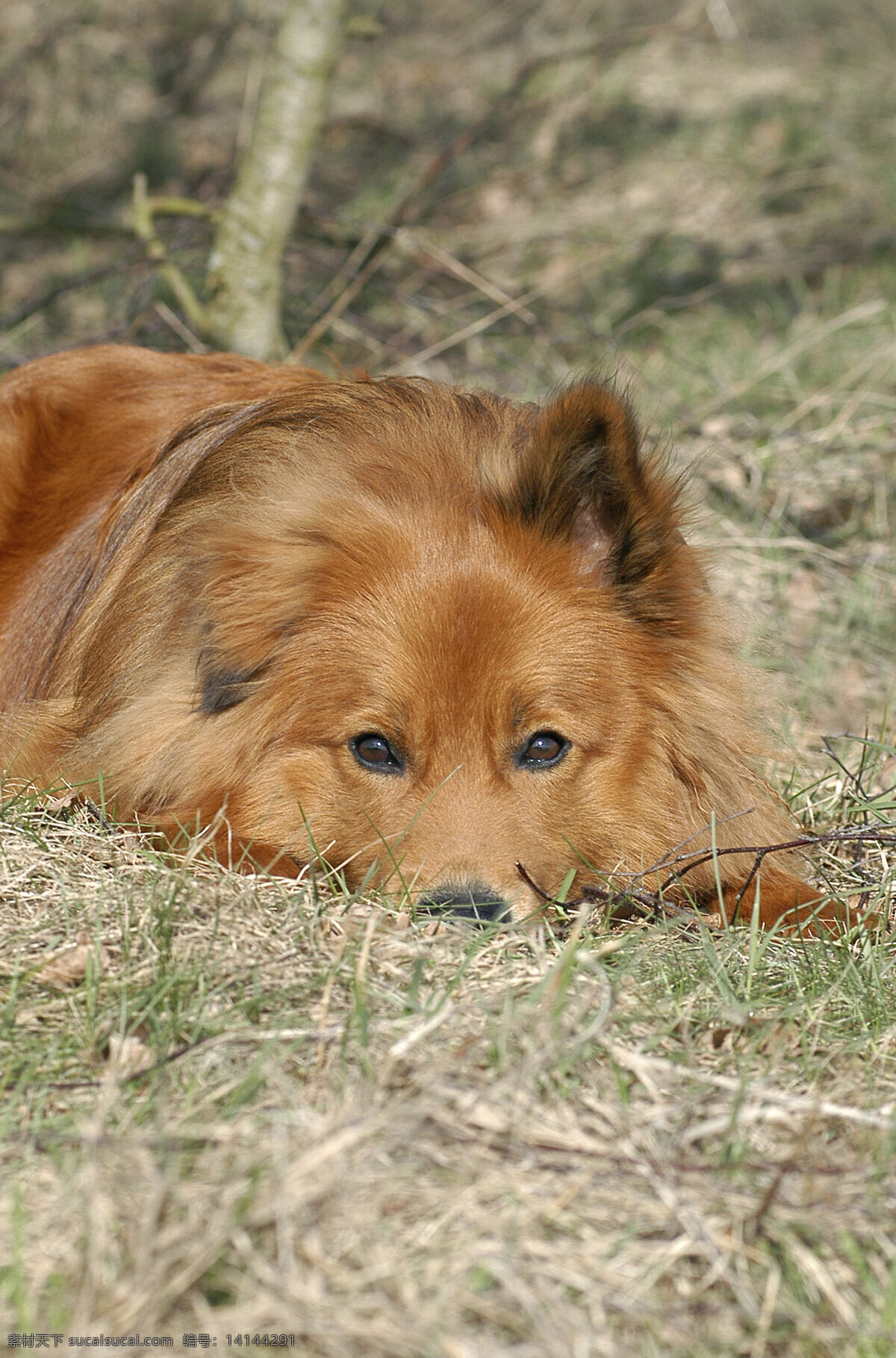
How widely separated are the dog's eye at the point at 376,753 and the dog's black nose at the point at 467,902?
350 mm

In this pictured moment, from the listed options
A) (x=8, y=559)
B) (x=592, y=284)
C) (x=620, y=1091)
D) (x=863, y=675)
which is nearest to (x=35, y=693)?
(x=8, y=559)

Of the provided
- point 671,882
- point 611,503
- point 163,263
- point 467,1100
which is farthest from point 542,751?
point 163,263

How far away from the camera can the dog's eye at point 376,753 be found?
3.19 meters

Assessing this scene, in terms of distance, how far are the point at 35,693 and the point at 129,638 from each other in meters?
0.73

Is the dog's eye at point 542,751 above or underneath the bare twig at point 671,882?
above

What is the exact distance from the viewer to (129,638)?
3535mm

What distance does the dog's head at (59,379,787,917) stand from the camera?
10.2 feet

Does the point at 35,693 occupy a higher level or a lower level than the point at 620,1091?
lower

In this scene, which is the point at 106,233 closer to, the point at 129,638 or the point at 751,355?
the point at 751,355

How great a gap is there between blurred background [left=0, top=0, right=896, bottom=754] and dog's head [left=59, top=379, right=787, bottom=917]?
629 mm

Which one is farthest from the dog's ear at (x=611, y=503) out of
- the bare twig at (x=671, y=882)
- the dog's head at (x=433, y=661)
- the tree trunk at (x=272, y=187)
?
the tree trunk at (x=272, y=187)

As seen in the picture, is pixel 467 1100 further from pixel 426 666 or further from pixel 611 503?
pixel 611 503

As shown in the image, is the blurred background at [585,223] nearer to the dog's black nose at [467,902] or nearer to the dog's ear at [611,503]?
the dog's ear at [611,503]

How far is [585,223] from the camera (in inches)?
363
